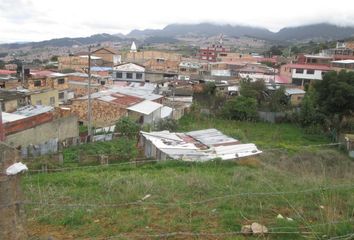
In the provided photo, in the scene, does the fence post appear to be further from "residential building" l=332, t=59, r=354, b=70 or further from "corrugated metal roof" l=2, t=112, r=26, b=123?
"residential building" l=332, t=59, r=354, b=70

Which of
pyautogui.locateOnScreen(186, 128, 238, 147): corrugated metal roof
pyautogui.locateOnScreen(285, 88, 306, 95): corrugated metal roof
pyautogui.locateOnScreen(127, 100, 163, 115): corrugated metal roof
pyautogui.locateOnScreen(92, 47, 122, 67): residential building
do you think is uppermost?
pyautogui.locateOnScreen(92, 47, 122, 67): residential building

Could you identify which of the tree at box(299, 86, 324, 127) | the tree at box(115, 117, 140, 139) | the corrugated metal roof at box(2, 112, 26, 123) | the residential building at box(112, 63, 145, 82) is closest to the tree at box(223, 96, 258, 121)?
the tree at box(299, 86, 324, 127)

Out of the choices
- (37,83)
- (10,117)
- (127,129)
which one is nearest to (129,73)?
(37,83)

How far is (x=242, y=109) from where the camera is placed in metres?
27.7

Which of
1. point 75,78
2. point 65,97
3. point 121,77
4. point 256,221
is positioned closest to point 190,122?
point 65,97

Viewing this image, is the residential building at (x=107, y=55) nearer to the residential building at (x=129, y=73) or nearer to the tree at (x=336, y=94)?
the residential building at (x=129, y=73)

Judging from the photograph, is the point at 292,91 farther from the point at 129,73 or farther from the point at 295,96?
the point at 129,73

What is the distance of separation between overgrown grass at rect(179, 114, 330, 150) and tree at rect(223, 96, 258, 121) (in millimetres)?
590

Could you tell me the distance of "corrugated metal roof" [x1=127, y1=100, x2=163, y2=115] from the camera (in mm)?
22812

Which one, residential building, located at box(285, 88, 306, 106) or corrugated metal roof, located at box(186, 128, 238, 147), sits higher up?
residential building, located at box(285, 88, 306, 106)

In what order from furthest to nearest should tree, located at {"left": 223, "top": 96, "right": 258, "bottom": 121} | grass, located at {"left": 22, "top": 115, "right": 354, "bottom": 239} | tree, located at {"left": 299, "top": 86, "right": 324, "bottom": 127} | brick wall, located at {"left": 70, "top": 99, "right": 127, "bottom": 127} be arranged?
tree, located at {"left": 223, "top": 96, "right": 258, "bottom": 121} → tree, located at {"left": 299, "top": 86, "right": 324, "bottom": 127} → brick wall, located at {"left": 70, "top": 99, "right": 127, "bottom": 127} → grass, located at {"left": 22, "top": 115, "right": 354, "bottom": 239}

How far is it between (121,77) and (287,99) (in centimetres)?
1902

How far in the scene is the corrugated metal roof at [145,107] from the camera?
2281 cm

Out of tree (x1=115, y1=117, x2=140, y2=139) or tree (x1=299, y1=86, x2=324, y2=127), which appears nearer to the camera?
tree (x1=115, y1=117, x2=140, y2=139)
